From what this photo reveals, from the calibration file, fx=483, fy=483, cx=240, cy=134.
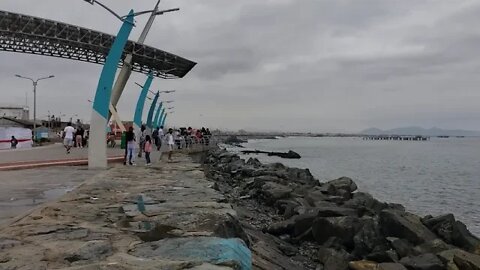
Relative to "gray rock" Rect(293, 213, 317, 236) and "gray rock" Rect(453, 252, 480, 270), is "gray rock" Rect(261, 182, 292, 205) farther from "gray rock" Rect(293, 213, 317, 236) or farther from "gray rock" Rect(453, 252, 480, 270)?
"gray rock" Rect(453, 252, 480, 270)

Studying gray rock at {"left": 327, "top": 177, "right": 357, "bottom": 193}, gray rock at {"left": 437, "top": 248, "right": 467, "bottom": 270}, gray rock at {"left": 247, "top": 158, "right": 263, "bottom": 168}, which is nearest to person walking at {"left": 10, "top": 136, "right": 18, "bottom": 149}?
gray rock at {"left": 247, "top": 158, "right": 263, "bottom": 168}

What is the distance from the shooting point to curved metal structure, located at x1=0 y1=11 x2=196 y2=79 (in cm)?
3338

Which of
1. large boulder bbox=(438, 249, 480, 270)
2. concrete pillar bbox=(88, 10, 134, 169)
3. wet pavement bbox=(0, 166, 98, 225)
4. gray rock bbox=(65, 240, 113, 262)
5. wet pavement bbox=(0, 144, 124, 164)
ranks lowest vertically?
large boulder bbox=(438, 249, 480, 270)

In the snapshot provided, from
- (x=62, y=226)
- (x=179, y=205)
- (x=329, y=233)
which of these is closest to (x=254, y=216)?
(x=329, y=233)

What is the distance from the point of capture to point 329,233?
11117 millimetres

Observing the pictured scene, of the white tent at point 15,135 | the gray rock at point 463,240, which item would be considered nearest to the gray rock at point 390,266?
the gray rock at point 463,240

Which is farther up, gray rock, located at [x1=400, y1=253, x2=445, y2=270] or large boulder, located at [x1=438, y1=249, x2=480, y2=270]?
large boulder, located at [x1=438, y1=249, x2=480, y2=270]

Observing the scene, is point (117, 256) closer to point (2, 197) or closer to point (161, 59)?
point (2, 197)

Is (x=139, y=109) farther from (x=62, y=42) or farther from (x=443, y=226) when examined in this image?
(x=443, y=226)

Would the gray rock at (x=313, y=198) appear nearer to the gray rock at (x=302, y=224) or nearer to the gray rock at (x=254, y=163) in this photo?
the gray rock at (x=302, y=224)

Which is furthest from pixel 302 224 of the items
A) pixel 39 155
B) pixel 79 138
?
pixel 79 138

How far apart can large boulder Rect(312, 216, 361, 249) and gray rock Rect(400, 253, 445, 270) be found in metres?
1.73

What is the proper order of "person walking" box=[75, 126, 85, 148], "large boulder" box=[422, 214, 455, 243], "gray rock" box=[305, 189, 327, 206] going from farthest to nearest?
"person walking" box=[75, 126, 85, 148]
"gray rock" box=[305, 189, 327, 206]
"large boulder" box=[422, 214, 455, 243]

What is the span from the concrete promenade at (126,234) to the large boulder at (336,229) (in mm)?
3495
